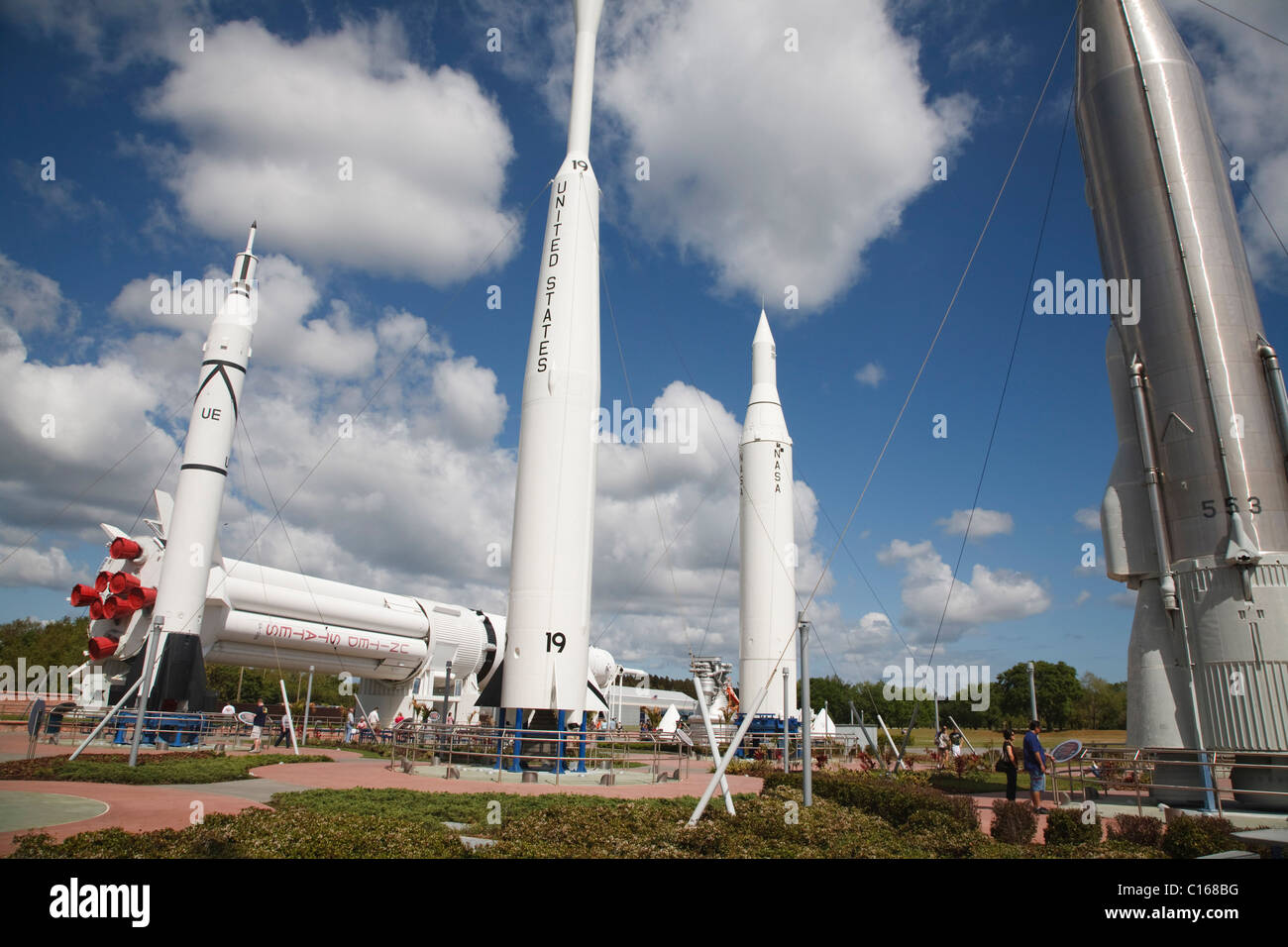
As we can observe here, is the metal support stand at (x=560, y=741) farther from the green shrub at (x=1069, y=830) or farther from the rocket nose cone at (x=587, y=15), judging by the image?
the rocket nose cone at (x=587, y=15)

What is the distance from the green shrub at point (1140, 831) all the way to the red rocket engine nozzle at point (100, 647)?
95.6 feet

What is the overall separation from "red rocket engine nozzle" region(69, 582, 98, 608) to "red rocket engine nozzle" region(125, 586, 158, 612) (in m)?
1.75

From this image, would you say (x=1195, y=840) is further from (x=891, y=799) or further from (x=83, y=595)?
(x=83, y=595)

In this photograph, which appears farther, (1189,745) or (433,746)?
(433,746)

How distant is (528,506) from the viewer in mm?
19406

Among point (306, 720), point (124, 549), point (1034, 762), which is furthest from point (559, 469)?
point (124, 549)

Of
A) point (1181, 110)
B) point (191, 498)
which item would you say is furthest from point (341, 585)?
point (1181, 110)

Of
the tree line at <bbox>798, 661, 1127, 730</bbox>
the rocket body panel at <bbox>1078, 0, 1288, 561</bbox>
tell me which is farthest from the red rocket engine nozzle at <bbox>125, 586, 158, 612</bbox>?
the tree line at <bbox>798, 661, 1127, 730</bbox>

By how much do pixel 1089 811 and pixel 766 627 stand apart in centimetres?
1722

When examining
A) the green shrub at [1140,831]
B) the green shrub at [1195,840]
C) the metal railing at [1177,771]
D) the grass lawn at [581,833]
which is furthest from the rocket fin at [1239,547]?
the grass lawn at [581,833]

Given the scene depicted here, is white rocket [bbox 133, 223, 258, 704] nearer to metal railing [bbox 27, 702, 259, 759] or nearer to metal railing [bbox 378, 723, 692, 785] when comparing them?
metal railing [bbox 27, 702, 259, 759]

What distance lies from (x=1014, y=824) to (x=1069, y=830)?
0.74m

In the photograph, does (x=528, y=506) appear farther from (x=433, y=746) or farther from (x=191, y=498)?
(x=191, y=498)
